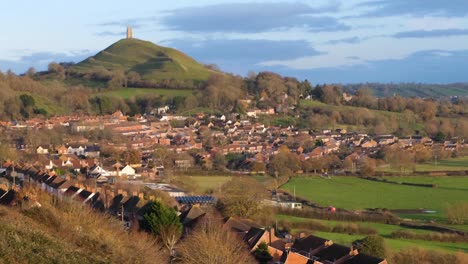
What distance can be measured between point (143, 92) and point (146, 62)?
70.1ft

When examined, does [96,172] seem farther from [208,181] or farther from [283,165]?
[283,165]

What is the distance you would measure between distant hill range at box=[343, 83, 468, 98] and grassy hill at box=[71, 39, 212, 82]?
163 ft

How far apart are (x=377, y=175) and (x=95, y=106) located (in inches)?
1181

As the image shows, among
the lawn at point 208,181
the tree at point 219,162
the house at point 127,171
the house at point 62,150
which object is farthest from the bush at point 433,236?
the house at point 62,150

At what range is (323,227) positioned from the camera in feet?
81.7

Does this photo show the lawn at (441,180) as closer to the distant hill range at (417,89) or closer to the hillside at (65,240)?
the hillside at (65,240)

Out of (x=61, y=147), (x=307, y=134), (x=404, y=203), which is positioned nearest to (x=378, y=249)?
(x=404, y=203)

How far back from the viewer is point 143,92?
7294 centimetres

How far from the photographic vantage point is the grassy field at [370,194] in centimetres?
3111

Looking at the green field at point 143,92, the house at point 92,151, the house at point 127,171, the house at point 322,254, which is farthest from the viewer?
the green field at point 143,92

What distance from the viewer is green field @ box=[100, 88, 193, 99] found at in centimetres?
7050

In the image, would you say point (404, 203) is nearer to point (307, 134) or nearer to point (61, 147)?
point (61, 147)

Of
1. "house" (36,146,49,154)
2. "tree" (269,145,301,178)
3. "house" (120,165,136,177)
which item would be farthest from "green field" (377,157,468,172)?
"house" (36,146,49,154)

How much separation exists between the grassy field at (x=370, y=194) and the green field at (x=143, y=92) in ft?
114
